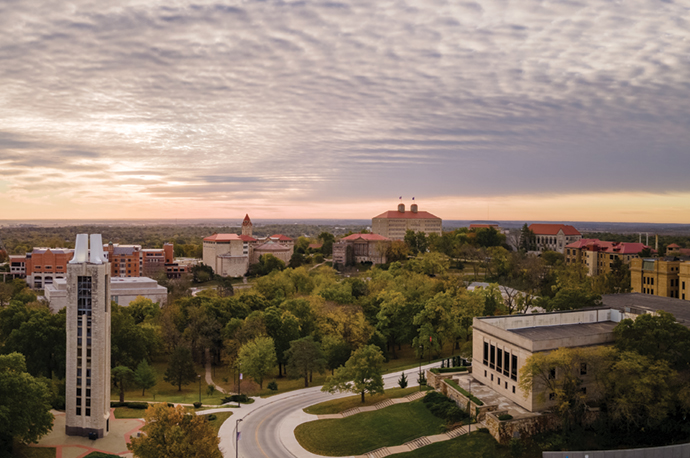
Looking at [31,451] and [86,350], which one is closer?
[31,451]

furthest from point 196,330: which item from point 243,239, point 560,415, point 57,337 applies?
point 243,239

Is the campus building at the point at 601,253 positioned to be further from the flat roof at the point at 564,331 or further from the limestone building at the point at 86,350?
the limestone building at the point at 86,350

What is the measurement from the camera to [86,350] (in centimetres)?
3862

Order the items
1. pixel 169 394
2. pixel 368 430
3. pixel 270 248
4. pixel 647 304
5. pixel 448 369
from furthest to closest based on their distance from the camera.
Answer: pixel 270 248
pixel 647 304
pixel 169 394
pixel 448 369
pixel 368 430

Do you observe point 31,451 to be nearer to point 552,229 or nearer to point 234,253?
point 234,253

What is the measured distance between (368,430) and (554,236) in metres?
120

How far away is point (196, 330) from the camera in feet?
203

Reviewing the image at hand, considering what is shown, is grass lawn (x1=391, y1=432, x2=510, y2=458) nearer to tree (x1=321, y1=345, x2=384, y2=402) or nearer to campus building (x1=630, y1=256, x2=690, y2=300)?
tree (x1=321, y1=345, x2=384, y2=402)

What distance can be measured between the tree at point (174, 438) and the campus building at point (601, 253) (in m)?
92.3

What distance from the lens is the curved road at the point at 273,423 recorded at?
37750 millimetres

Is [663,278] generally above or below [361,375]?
above

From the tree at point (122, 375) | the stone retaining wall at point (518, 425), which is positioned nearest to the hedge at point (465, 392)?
the stone retaining wall at point (518, 425)

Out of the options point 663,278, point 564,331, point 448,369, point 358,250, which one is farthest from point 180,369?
point 358,250

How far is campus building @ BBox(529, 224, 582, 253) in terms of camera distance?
144m
